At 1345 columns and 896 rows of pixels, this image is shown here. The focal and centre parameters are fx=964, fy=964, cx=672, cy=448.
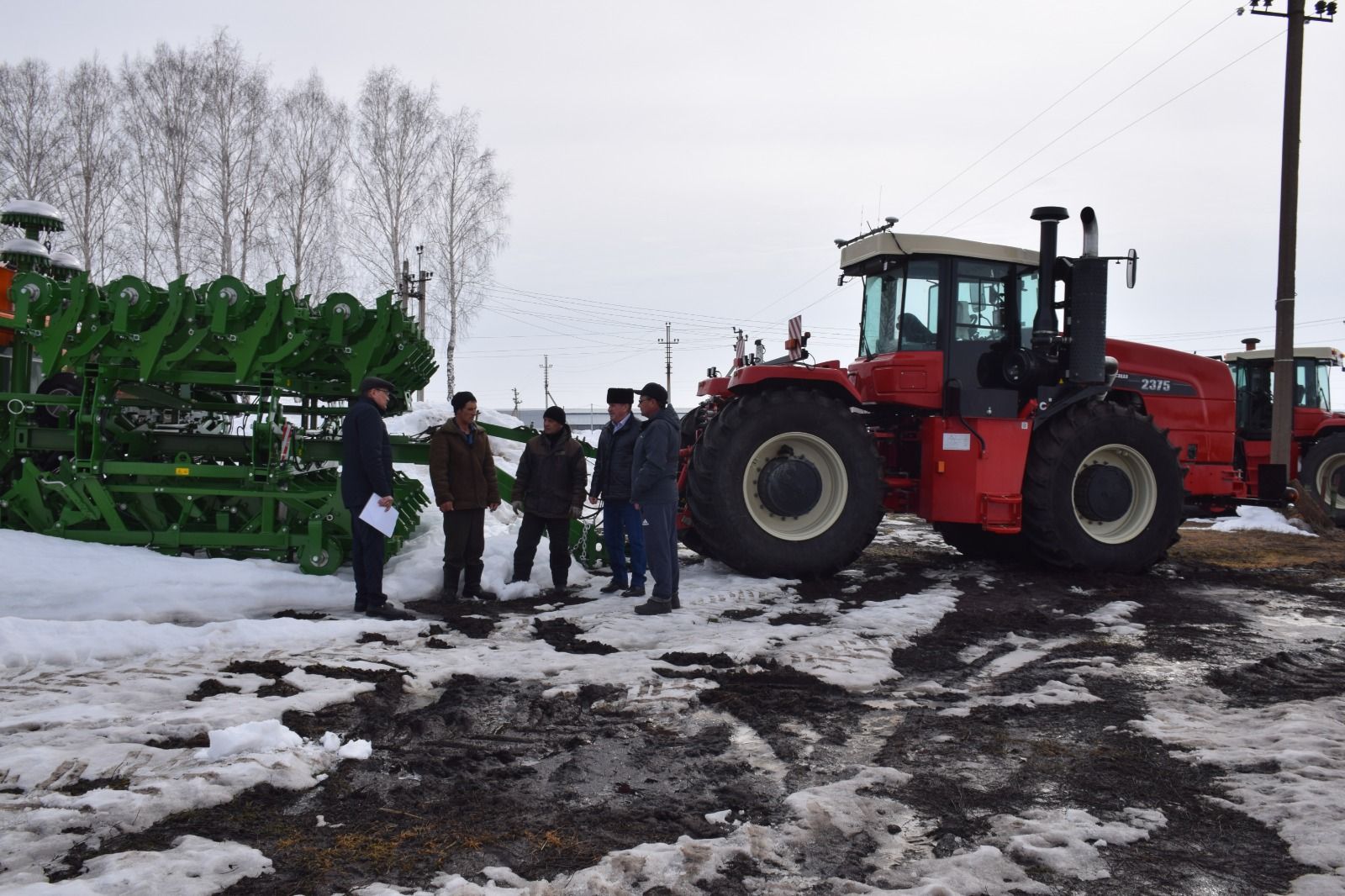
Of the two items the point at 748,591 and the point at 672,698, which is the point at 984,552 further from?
the point at 672,698

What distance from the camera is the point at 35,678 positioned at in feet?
13.8

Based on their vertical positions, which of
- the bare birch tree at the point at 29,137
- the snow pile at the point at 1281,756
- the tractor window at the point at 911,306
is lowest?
the snow pile at the point at 1281,756

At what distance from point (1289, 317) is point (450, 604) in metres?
11.5

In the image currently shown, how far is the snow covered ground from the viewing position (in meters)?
2.60

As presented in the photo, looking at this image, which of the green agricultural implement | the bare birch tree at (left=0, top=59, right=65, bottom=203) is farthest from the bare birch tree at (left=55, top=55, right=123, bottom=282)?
the green agricultural implement

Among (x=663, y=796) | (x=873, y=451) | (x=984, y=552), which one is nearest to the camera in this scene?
(x=663, y=796)

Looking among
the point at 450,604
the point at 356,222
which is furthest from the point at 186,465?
the point at 356,222

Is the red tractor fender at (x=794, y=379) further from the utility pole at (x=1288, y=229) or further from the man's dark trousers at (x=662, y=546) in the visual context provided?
the utility pole at (x=1288, y=229)

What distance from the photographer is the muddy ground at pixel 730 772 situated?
2.64 meters

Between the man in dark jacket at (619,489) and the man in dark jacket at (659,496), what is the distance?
1.69 ft

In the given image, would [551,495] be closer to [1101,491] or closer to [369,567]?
[369,567]

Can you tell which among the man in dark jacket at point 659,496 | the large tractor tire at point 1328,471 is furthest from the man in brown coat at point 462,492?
the large tractor tire at point 1328,471

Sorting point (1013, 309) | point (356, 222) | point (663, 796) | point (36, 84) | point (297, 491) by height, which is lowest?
point (663, 796)

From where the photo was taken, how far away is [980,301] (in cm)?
782
